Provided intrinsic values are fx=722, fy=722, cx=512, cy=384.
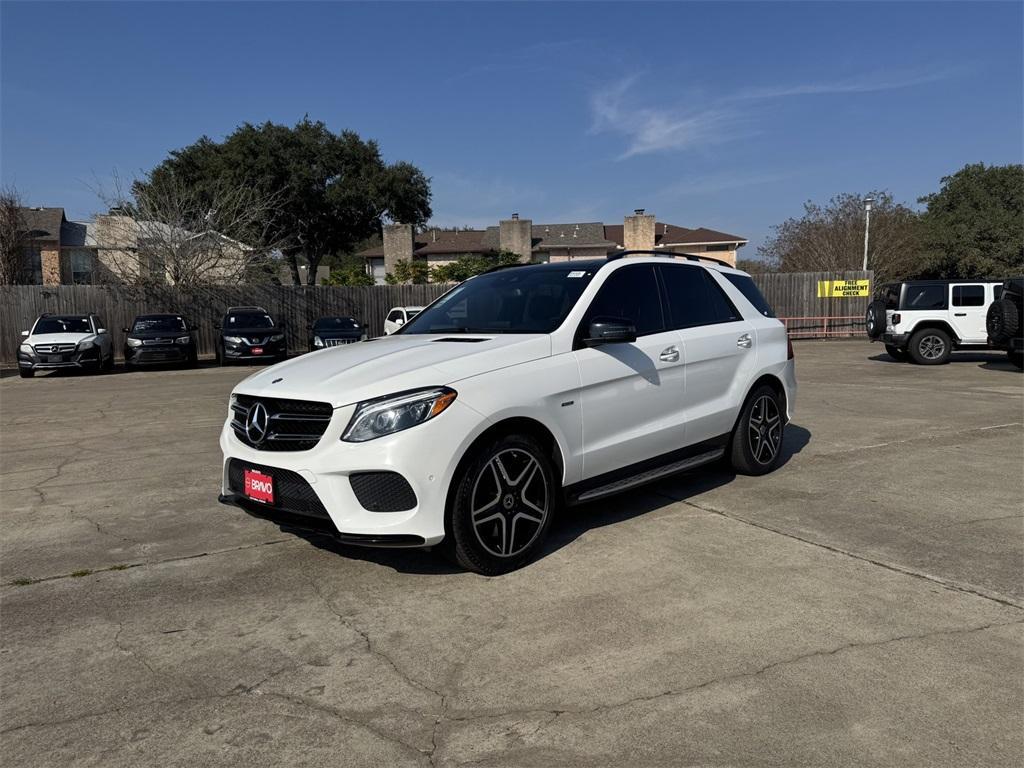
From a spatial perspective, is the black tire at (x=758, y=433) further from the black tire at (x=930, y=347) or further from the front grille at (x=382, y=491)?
the black tire at (x=930, y=347)

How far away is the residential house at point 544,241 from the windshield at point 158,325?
1258 inches

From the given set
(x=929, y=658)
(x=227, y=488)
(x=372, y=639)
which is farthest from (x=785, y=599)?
(x=227, y=488)

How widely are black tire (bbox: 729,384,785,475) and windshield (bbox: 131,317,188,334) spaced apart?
1755 cm

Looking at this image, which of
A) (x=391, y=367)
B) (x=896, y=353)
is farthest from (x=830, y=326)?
(x=391, y=367)

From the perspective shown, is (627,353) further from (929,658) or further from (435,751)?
(435,751)

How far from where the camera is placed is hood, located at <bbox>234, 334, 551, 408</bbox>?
3.73 m

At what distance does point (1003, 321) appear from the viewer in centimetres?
1362

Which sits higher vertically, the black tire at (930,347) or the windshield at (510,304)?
the windshield at (510,304)

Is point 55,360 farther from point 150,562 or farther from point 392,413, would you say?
point 392,413

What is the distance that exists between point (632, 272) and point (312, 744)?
3.67m

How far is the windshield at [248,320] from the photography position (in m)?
20.8

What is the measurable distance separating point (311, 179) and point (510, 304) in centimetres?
4406

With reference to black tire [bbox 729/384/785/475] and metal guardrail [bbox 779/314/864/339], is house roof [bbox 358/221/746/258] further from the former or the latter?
black tire [bbox 729/384/785/475]

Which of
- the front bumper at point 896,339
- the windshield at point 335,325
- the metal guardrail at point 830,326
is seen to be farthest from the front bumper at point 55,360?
the metal guardrail at point 830,326
